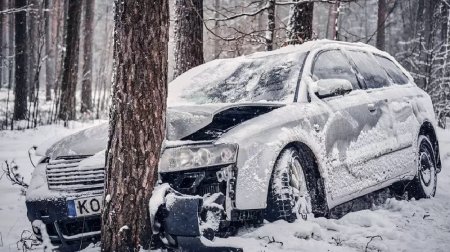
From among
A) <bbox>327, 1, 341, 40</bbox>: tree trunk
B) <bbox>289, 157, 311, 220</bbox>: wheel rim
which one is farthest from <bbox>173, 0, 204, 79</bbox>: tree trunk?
<bbox>289, 157, 311, 220</bbox>: wheel rim

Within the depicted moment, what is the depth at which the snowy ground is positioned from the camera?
10.2 feet

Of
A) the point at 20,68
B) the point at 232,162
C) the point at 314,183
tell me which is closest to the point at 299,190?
the point at 314,183

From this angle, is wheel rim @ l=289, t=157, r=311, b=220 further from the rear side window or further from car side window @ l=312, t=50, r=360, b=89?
the rear side window

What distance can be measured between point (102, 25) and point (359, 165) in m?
51.0

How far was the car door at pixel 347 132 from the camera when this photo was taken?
3.90m

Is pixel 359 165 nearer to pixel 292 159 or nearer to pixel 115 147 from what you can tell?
pixel 292 159

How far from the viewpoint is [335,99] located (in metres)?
4.34

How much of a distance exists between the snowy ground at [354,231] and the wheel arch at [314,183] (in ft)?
0.54

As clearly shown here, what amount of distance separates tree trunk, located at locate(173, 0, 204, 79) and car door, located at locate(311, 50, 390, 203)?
3.07 m

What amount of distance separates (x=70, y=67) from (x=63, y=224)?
Result: 920 centimetres

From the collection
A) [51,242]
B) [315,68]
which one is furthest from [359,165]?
[51,242]

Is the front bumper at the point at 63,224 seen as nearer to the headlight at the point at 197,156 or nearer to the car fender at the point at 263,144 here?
the headlight at the point at 197,156

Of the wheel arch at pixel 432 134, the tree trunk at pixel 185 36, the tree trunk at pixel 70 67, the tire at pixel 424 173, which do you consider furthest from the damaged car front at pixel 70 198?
the tree trunk at pixel 70 67

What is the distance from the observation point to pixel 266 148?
3184 mm
